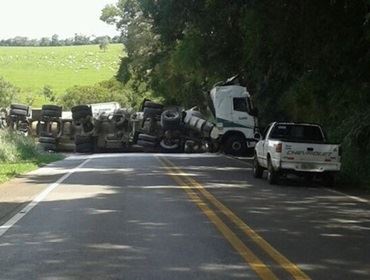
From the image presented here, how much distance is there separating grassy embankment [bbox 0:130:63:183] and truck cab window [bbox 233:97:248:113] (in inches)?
365

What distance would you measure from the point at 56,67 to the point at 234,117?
318 feet

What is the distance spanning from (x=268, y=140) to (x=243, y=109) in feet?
47.4

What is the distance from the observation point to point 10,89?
263 ft

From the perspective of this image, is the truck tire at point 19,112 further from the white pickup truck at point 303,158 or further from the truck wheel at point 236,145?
the white pickup truck at point 303,158

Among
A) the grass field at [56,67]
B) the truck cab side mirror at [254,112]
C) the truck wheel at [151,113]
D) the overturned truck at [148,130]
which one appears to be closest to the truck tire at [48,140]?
the overturned truck at [148,130]

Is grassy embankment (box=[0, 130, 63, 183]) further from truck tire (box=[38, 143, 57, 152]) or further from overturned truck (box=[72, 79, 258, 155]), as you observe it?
overturned truck (box=[72, 79, 258, 155])

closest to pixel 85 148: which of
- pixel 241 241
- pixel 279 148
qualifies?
pixel 279 148

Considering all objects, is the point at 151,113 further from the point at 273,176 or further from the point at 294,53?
the point at 273,176

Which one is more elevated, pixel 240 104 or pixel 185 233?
pixel 240 104

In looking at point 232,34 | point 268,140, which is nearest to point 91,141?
point 232,34

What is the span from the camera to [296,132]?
66.2 ft

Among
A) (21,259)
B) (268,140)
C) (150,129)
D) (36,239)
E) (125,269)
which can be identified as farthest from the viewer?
(150,129)

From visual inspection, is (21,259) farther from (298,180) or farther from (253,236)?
(298,180)

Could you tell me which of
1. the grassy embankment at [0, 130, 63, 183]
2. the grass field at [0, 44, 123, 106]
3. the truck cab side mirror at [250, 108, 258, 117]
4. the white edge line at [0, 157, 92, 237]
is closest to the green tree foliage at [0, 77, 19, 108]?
the grass field at [0, 44, 123, 106]
